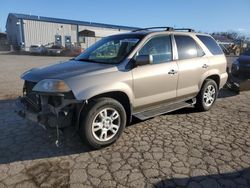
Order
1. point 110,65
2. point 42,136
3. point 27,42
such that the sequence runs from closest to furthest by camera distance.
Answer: point 110,65 < point 42,136 < point 27,42

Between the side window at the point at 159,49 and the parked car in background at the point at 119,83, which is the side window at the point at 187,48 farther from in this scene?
the side window at the point at 159,49

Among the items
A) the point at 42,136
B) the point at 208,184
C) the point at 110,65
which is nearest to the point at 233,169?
the point at 208,184

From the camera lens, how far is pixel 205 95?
622cm

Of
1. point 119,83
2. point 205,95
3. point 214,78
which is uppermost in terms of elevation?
point 119,83

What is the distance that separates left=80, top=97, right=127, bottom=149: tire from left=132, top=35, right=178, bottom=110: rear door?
496 mm

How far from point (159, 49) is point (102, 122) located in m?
1.89

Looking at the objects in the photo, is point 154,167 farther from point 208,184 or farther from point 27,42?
point 27,42

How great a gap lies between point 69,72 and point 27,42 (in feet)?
130

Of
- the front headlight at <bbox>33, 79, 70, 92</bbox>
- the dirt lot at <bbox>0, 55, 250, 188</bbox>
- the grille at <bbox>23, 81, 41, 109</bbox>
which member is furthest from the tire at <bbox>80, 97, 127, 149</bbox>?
the grille at <bbox>23, 81, 41, 109</bbox>

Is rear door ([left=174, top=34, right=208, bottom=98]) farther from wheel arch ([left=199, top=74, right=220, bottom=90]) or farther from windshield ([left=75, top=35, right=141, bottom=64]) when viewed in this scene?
windshield ([left=75, top=35, right=141, bottom=64])

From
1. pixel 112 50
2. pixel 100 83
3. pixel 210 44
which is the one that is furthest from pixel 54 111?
pixel 210 44

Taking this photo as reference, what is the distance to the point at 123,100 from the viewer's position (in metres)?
4.57

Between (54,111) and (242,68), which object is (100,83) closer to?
(54,111)

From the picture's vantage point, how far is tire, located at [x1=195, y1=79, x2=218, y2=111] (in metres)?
6.08
